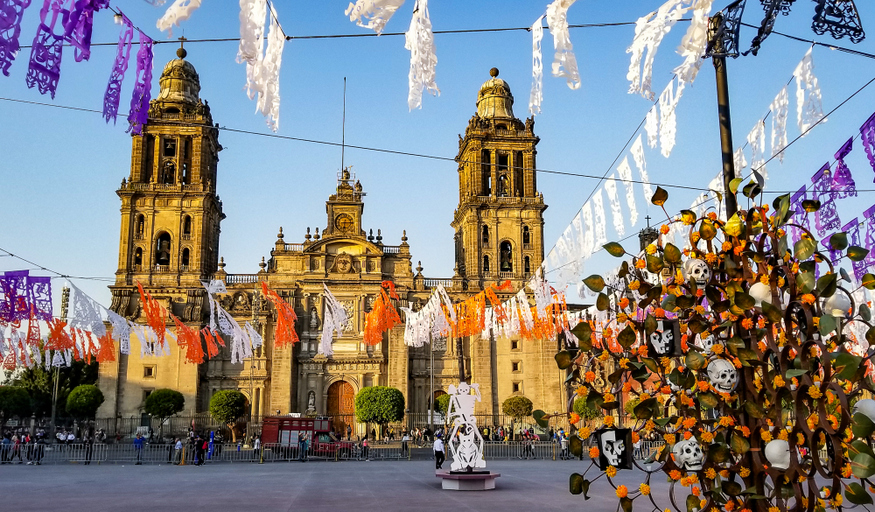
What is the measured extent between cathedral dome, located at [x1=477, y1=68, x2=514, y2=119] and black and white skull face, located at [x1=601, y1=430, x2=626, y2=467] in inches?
1867

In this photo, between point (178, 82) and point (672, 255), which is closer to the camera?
point (672, 255)

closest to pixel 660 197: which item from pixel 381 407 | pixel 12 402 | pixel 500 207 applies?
pixel 381 407

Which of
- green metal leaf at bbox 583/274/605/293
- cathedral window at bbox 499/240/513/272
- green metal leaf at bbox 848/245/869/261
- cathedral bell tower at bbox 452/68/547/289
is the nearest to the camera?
green metal leaf at bbox 848/245/869/261

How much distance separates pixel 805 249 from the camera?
18.2 ft

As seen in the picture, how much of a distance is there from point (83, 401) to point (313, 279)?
15121 millimetres

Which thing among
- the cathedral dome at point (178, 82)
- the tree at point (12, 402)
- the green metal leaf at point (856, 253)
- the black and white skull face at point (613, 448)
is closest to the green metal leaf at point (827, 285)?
the green metal leaf at point (856, 253)

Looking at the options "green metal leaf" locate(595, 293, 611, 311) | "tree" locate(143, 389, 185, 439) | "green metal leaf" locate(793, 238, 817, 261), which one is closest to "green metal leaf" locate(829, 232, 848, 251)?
"green metal leaf" locate(793, 238, 817, 261)

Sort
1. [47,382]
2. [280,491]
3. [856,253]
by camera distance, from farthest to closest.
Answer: [47,382], [280,491], [856,253]

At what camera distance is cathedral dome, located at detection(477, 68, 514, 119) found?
172 ft

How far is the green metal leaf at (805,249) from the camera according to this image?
18.1 ft

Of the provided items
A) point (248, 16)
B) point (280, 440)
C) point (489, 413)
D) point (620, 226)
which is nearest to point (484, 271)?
point (489, 413)

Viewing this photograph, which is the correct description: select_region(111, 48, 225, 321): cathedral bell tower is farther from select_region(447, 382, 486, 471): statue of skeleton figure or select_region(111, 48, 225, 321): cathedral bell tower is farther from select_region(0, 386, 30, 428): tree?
select_region(447, 382, 486, 471): statue of skeleton figure

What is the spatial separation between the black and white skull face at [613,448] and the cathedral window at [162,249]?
46.2 m

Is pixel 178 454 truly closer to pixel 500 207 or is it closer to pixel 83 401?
pixel 83 401
